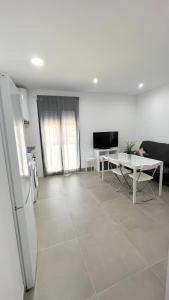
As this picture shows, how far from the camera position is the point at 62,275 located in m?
1.46

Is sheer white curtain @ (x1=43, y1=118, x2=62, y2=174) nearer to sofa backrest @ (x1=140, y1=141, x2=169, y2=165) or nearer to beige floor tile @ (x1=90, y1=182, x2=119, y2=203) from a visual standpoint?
beige floor tile @ (x1=90, y1=182, x2=119, y2=203)

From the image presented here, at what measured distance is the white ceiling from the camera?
51.0 inches

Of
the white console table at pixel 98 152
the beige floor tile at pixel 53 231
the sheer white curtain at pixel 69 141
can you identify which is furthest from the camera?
the white console table at pixel 98 152

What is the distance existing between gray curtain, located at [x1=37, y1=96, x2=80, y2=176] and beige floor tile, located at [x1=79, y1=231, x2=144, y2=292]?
2.70m

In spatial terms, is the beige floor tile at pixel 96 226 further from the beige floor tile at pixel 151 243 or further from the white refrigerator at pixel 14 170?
the white refrigerator at pixel 14 170

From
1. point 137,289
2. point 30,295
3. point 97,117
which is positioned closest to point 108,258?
point 137,289

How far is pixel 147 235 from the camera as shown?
76.3 inches

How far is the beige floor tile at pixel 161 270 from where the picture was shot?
1406mm

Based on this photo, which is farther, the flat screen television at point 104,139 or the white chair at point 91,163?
the white chair at point 91,163

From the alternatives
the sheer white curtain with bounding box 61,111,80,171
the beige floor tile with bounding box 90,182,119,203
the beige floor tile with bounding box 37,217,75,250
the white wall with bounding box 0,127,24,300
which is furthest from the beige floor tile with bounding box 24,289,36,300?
the sheer white curtain with bounding box 61,111,80,171

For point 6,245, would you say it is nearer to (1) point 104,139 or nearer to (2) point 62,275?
(2) point 62,275

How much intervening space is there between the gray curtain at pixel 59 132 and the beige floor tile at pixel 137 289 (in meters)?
3.32

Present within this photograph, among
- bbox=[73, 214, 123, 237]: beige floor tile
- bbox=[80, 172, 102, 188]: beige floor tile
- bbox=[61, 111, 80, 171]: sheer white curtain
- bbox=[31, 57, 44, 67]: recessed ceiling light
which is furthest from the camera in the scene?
bbox=[61, 111, 80, 171]: sheer white curtain

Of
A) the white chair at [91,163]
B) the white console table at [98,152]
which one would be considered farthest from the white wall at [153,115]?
the white chair at [91,163]
